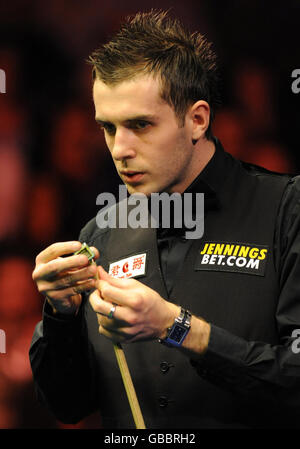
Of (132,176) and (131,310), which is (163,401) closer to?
(131,310)

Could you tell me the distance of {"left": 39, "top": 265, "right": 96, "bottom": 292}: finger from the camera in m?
1.70

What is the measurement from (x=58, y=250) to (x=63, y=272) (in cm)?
6

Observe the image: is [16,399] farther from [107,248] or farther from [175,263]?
[175,263]

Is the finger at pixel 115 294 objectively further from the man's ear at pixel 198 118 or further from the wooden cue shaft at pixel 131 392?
the man's ear at pixel 198 118

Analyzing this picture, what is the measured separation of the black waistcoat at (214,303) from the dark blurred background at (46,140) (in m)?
1.17

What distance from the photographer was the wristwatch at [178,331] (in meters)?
1.66

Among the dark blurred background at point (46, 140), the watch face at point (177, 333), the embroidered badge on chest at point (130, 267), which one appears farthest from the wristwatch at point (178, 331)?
the dark blurred background at point (46, 140)

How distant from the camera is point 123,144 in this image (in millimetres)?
1895

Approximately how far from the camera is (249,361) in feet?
5.71

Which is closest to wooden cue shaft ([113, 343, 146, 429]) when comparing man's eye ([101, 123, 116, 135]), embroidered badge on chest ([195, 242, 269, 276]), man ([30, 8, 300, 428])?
man ([30, 8, 300, 428])

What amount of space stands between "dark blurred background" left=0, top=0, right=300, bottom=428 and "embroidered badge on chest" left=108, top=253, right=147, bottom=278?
112 centimetres

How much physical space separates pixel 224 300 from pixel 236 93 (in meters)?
1.54

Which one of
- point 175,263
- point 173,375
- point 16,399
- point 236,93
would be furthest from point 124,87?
point 16,399

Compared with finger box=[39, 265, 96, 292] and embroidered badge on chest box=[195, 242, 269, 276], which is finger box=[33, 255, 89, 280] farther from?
embroidered badge on chest box=[195, 242, 269, 276]
